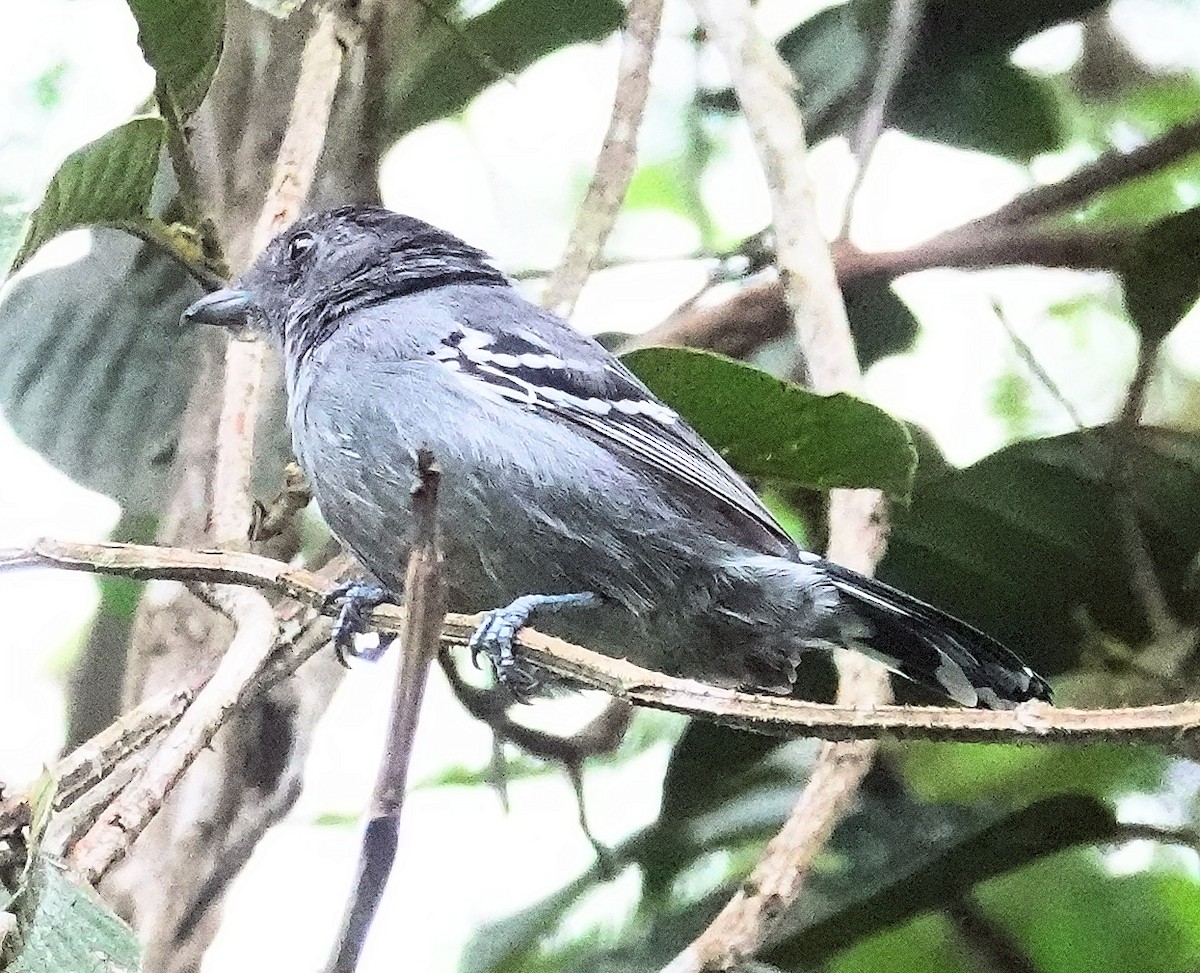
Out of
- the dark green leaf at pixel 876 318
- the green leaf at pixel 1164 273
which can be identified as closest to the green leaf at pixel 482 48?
the dark green leaf at pixel 876 318

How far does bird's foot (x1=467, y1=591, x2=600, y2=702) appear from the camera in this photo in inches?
42.6

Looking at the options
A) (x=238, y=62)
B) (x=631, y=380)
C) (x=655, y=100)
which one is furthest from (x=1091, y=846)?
(x=238, y=62)

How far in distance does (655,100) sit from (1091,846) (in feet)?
4.42

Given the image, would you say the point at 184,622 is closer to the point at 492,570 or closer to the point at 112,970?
the point at 492,570

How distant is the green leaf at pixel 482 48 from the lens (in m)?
1.97

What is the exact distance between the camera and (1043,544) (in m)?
1.62

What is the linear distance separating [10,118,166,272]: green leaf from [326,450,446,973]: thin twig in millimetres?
917

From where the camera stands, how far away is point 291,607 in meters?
1.49

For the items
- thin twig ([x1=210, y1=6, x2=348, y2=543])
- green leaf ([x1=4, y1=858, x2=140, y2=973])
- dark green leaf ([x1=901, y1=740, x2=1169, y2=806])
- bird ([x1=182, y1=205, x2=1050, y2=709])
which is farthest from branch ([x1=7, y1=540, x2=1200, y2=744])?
dark green leaf ([x1=901, y1=740, x2=1169, y2=806])

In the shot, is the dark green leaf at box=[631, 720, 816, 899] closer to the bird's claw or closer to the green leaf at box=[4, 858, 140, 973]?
the bird's claw

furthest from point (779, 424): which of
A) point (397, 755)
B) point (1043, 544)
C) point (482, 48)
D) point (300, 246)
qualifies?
point (482, 48)

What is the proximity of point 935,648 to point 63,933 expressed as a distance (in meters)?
0.73

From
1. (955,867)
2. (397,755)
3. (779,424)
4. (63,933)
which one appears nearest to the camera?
(397,755)

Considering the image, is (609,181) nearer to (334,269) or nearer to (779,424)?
(334,269)
